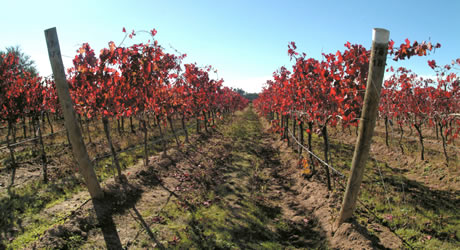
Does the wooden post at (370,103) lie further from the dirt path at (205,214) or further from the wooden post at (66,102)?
the wooden post at (66,102)

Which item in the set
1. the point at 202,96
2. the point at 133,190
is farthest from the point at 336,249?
the point at 202,96

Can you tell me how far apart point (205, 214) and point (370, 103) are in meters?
5.30

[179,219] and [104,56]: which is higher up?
[104,56]

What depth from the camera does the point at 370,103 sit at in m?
4.65

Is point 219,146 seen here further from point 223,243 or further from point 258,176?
point 223,243

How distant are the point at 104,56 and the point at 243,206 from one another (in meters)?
6.78

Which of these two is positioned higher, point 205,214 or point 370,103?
point 370,103

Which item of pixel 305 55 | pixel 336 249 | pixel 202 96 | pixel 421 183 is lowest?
pixel 421 183

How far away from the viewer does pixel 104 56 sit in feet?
25.4

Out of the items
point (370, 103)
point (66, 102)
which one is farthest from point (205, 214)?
point (370, 103)

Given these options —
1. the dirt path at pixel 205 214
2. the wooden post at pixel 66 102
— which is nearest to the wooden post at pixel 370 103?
the dirt path at pixel 205 214

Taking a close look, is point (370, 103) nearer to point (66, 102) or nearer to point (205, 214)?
point (205, 214)

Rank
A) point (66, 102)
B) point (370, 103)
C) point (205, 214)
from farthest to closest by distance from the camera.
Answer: point (205, 214), point (66, 102), point (370, 103)

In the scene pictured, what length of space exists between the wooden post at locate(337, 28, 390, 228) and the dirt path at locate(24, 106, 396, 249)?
1.24 m
